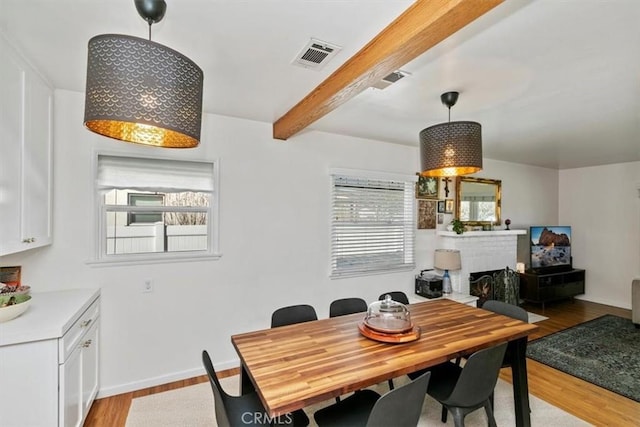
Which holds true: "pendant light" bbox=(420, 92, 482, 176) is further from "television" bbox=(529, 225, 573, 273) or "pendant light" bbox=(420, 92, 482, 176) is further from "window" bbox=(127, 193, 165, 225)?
"television" bbox=(529, 225, 573, 273)

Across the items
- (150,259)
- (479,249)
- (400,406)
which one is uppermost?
(150,259)

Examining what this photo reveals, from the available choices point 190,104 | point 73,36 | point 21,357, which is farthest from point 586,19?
point 21,357

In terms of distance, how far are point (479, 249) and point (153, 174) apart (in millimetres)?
4517

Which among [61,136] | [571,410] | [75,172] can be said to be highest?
[61,136]

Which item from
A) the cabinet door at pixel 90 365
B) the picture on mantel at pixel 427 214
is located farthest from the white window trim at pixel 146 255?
the picture on mantel at pixel 427 214

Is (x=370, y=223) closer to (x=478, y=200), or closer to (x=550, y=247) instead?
(x=478, y=200)

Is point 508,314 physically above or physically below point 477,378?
above

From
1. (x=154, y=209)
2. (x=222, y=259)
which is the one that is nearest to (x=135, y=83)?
(x=154, y=209)

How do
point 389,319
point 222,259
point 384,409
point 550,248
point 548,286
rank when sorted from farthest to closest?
point 550,248
point 548,286
point 222,259
point 389,319
point 384,409

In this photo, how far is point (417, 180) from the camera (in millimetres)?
4305

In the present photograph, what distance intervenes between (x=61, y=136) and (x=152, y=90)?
6.47 feet

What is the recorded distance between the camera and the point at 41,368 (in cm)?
174

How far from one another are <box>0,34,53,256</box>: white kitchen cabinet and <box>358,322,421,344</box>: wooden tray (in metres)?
2.17

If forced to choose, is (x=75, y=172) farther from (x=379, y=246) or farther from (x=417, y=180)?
(x=417, y=180)
